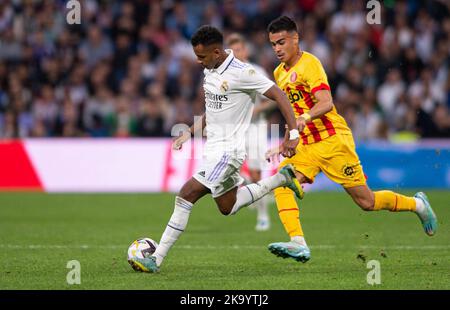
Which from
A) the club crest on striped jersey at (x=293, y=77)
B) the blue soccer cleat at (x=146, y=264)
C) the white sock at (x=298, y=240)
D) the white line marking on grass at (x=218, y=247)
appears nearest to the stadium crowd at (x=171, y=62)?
the white line marking on grass at (x=218, y=247)

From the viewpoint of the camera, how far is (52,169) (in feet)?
57.1

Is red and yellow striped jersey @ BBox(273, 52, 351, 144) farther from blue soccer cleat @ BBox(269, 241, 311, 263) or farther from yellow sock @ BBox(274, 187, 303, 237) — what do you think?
blue soccer cleat @ BBox(269, 241, 311, 263)

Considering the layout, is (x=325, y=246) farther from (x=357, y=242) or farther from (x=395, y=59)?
(x=395, y=59)

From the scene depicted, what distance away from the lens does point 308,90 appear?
346 inches

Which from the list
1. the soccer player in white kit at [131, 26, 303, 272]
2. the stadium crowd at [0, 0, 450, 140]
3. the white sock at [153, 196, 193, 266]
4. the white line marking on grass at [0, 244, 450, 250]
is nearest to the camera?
the soccer player in white kit at [131, 26, 303, 272]

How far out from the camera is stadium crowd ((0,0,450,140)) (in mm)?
18844

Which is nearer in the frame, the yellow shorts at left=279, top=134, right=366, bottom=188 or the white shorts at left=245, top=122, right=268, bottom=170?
the yellow shorts at left=279, top=134, right=366, bottom=188

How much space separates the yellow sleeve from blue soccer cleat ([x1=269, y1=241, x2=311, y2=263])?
57.4 inches

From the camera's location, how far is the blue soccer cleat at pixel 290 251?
827 cm

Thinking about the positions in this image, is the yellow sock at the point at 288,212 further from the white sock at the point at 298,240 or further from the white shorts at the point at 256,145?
the white shorts at the point at 256,145

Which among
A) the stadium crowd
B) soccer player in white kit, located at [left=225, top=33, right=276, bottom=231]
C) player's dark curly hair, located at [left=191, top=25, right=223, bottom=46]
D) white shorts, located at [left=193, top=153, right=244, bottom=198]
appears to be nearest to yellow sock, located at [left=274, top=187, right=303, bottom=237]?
white shorts, located at [left=193, top=153, right=244, bottom=198]

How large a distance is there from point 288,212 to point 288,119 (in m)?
1.14

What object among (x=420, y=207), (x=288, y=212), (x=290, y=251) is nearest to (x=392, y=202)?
(x=420, y=207)

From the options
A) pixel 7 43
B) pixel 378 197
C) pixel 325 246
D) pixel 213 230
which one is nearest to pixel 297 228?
pixel 378 197
